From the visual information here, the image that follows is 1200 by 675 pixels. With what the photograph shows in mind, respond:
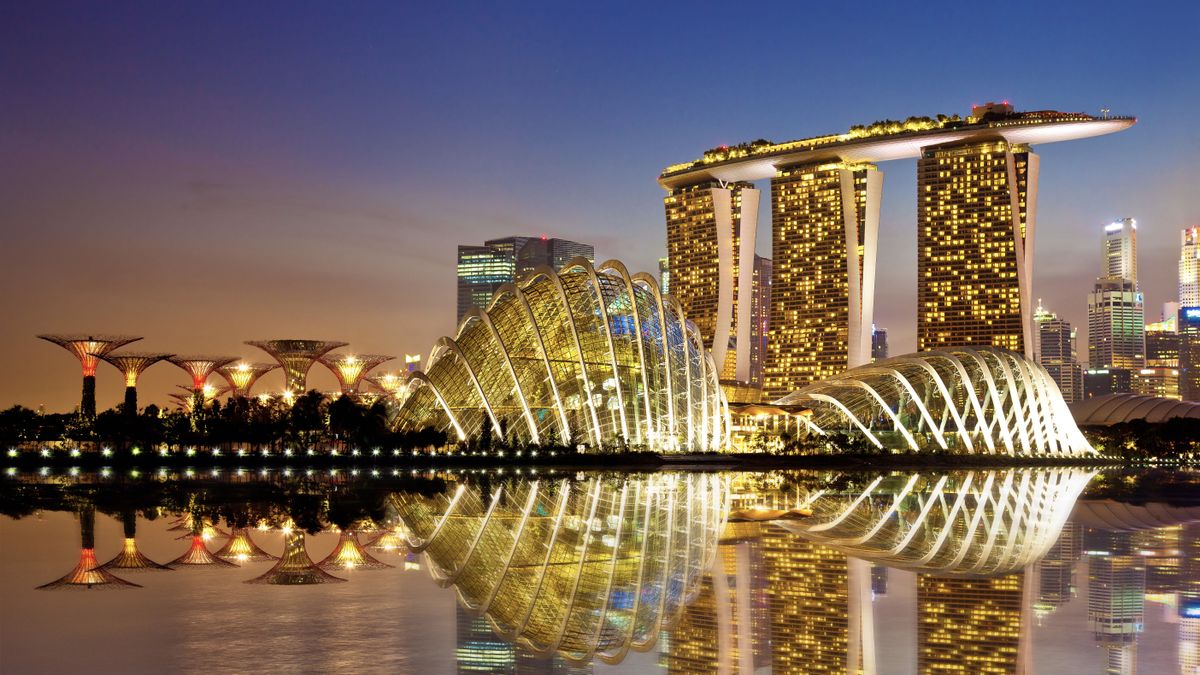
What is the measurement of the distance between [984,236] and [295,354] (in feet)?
370

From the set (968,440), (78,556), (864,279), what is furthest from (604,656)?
(864,279)

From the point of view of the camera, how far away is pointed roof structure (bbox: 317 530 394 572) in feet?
77.5

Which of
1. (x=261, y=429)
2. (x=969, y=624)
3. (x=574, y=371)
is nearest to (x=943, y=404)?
(x=574, y=371)

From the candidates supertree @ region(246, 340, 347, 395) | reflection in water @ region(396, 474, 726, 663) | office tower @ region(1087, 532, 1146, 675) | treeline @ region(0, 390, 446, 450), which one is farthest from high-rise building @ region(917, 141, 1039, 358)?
office tower @ region(1087, 532, 1146, 675)

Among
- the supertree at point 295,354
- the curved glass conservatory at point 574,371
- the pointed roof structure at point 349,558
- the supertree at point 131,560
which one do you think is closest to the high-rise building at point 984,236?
the supertree at point 295,354

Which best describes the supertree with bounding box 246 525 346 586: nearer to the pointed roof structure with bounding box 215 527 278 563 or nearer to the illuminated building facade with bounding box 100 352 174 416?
the pointed roof structure with bounding box 215 527 278 563

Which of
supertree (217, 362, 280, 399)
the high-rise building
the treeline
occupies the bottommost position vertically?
the treeline

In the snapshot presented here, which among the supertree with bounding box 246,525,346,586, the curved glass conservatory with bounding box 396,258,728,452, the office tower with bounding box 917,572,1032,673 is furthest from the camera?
the curved glass conservatory with bounding box 396,258,728,452

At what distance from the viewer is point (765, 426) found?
4624 inches

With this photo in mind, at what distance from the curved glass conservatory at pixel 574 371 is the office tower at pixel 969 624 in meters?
60.5

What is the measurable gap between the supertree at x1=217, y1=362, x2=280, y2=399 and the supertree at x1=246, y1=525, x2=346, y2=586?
136936 millimetres

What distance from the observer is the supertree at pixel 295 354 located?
142 m

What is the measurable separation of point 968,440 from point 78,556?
294ft

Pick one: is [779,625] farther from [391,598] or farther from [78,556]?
[78,556]
